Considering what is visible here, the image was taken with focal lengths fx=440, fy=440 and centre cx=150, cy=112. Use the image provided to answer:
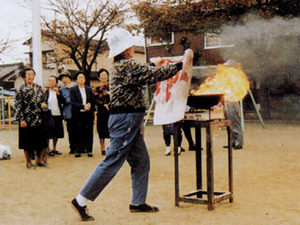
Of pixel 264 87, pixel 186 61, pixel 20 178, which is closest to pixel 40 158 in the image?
pixel 20 178

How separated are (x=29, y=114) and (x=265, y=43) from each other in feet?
35.7

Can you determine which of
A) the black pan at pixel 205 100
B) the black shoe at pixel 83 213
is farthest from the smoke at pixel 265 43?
the black shoe at pixel 83 213

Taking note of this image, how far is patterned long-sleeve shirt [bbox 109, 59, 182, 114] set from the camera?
4613 mm

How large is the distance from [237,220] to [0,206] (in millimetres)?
2819

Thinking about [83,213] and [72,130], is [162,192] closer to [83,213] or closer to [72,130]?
[83,213]

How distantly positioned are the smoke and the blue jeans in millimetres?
12585

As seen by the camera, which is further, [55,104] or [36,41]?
[36,41]

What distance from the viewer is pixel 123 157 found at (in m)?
4.70

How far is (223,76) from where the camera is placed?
552cm

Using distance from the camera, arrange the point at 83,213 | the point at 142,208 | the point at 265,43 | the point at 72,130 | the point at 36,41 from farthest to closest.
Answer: the point at 265,43 → the point at 36,41 → the point at 72,130 → the point at 142,208 → the point at 83,213

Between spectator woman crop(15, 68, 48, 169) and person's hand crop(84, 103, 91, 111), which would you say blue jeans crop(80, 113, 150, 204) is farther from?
person's hand crop(84, 103, 91, 111)

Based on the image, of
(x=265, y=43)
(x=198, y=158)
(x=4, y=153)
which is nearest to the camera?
(x=198, y=158)

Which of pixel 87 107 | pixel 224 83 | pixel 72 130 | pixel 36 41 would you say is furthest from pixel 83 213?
pixel 36 41

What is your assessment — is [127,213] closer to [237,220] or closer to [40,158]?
[237,220]
